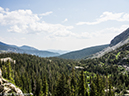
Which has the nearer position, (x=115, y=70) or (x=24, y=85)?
(x=24, y=85)

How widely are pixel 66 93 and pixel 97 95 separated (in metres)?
14.3

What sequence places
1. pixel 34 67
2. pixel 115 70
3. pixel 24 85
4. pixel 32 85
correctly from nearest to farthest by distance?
pixel 24 85 → pixel 32 85 → pixel 115 70 → pixel 34 67

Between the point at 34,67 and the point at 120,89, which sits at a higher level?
the point at 34,67

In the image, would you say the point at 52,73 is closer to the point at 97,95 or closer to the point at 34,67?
the point at 34,67

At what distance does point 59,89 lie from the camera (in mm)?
50406

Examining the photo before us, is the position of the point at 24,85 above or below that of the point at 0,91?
below

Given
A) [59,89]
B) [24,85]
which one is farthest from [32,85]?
[59,89]

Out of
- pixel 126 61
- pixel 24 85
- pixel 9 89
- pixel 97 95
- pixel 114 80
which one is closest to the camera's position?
pixel 9 89

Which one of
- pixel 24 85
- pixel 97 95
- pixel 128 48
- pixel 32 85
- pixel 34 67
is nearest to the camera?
pixel 97 95

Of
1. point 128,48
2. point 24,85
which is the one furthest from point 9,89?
point 128,48

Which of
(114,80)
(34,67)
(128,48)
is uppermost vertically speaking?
(128,48)

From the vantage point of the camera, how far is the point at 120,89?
8862cm

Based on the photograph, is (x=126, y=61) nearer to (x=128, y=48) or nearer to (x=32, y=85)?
(x=128, y=48)

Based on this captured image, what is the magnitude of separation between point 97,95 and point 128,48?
161793 mm
